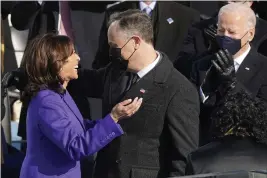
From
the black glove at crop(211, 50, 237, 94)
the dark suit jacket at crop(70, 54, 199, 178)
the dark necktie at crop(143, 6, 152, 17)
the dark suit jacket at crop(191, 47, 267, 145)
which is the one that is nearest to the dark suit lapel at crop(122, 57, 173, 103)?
the dark suit jacket at crop(70, 54, 199, 178)

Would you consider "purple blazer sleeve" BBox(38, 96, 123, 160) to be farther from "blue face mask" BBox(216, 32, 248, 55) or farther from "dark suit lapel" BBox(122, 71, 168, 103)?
"blue face mask" BBox(216, 32, 248, 55)

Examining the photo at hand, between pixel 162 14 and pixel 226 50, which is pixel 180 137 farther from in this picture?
pixel 162 14

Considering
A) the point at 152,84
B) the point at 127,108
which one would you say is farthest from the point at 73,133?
the point at 152,84

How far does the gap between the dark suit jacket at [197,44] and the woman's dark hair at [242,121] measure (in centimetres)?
204

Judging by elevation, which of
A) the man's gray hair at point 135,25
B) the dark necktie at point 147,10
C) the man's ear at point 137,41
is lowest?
the dark necktie at point 147,10

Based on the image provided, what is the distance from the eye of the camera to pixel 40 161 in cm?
489

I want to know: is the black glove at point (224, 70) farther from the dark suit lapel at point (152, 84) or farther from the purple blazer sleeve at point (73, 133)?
the purple blazer sleeve at point (73, 133)

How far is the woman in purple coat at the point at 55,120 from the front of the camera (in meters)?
4.77

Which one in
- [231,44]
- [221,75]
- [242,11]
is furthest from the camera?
[242,11]

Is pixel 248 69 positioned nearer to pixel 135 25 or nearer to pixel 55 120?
pixel 135 25

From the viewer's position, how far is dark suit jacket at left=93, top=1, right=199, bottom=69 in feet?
23.8

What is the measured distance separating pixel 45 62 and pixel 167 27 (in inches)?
99.6

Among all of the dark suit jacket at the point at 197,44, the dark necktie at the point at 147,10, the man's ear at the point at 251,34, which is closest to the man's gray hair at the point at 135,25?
the man's ear at the point at 251,34

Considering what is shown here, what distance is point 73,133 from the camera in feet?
15.7
